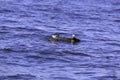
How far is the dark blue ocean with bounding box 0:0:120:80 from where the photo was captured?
21.3 m

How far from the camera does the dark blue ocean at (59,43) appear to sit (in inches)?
838

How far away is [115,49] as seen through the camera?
1029 inches

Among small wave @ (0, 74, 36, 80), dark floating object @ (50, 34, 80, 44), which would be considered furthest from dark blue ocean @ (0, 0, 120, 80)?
dark floating object @ (50, 34, 80, 44)

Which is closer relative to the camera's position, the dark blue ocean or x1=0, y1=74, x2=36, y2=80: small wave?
x1=0, y1=74, x2=36, y2=80: small wave

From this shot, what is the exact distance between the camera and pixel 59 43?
27.2m

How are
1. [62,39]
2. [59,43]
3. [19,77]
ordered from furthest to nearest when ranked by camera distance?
[62,39] < [59,43] < [19,77]

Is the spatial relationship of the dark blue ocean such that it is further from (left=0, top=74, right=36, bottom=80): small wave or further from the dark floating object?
the dark floating object

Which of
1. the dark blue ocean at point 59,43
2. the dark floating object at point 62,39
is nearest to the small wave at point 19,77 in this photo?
the dark blue ocean at point 59,43

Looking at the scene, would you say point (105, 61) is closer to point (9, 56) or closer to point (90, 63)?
point (90, 63)

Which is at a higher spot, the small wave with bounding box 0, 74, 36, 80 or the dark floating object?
the dark floating object

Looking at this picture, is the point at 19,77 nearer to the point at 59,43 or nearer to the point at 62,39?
the point at 59,43

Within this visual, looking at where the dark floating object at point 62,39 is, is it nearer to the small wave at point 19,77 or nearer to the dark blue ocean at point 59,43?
the dark blue ocean at point 59,43

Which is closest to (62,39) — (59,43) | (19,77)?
(59,43)

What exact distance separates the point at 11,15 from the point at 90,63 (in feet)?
40.9
